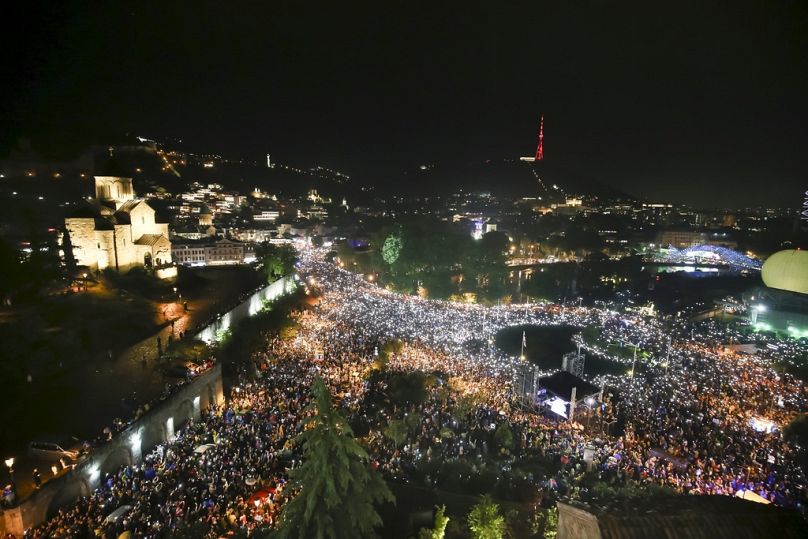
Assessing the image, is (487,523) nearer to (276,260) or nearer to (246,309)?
(246,309)

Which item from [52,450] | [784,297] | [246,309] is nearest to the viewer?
[52,450]

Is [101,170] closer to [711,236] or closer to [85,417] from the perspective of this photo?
[85,417]

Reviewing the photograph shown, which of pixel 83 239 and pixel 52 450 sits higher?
pixel 83 239

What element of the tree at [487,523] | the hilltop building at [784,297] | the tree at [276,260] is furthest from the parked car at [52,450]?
the hilltop building at [784,297]

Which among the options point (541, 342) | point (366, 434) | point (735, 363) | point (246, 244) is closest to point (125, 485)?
point (366, 434)

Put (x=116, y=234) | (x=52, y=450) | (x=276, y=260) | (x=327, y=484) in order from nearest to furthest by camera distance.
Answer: (x=327, y=484) → (x=52, y=450) → (x=116, y=234) → (x=276, y=260)

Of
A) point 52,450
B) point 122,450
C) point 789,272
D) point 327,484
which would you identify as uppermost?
point 327,484

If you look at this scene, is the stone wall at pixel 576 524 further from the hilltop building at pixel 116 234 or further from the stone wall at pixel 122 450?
the hilltop building at pixel 116 234

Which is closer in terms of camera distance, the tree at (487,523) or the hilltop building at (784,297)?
the tree at (487,523)

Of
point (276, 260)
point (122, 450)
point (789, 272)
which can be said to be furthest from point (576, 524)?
point (789, 272)
